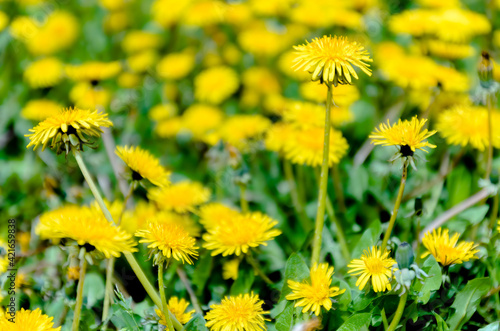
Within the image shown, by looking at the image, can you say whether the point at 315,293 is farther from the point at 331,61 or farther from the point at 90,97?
the point at 90,97

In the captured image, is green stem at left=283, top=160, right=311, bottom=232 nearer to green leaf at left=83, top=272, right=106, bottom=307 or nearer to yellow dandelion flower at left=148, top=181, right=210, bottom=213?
yellow dandelion flower at left=148, top=181, right=210, bottom=213

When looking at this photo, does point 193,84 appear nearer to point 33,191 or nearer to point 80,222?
point 33,191

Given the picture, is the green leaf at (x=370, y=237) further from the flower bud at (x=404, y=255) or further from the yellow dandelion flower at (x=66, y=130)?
the yellow dandelion flower at (x=66, y=130)

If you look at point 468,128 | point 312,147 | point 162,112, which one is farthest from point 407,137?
point 162,112

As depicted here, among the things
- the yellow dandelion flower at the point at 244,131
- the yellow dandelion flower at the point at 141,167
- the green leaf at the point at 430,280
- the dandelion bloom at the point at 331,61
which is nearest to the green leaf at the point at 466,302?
the green leaf at the point at 430,280

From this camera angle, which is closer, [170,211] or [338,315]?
[338,315]

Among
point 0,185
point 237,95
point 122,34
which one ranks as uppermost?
point 122,34

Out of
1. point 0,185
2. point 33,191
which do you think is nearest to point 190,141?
point 33,191
